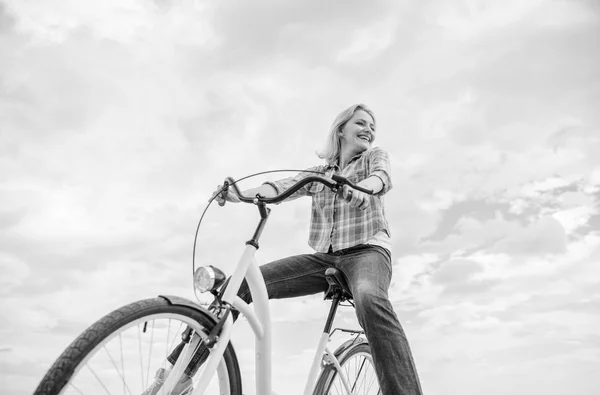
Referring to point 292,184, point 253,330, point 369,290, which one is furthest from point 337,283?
point 253,330

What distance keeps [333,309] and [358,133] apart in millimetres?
1519

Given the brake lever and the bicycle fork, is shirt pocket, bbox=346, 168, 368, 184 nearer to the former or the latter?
the bicycle fork

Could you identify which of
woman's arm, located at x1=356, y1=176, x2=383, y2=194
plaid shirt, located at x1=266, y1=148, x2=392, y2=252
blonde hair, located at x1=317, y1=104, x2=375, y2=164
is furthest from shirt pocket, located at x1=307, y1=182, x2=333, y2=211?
woman's arm, located at x1=356, y1=176, x2=383, y2=194

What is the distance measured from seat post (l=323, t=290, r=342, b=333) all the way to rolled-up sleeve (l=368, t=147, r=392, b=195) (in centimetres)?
92

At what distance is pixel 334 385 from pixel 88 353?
8.41ft

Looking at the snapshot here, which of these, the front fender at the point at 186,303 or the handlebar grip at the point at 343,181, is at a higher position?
the handlebar grip at the point at 343,181

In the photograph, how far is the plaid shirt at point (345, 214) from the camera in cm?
391

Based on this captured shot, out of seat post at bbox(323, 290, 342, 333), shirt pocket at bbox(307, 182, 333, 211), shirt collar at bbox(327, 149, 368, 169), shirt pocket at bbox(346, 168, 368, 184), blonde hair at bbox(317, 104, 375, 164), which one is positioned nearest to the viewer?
seat post at bbox(323, 290, 342, 333)

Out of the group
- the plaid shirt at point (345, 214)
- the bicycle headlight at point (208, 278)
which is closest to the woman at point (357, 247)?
the plaid shirt at point (345, 214)

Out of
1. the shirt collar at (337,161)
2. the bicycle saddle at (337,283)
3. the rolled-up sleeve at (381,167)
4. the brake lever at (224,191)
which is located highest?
the shirt collar at (337,161)

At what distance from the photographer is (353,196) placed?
280 centimetres

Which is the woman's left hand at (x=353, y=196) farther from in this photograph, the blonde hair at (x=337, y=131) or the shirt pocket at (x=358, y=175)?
the blonde hair at (x=337, y=131)

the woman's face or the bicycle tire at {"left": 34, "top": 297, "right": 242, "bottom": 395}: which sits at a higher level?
the woman's face

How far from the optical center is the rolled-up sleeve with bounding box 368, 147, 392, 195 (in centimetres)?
340
